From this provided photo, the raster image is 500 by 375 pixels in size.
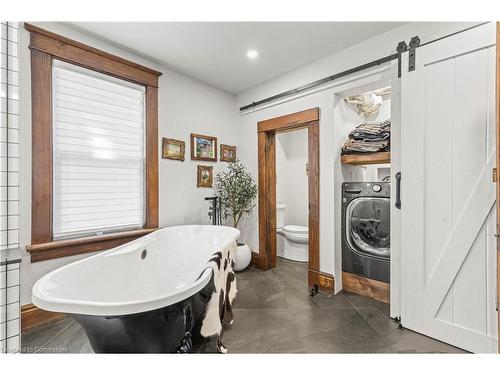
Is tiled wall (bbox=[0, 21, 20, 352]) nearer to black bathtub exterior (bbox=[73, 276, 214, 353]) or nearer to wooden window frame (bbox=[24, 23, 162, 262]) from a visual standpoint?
black bathtub exterior (bbox=[73, 276, 214, 353])

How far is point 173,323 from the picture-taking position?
4.00 ft

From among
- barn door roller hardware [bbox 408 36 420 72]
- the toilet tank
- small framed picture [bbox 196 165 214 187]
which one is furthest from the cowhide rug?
barn door roller hardware [bbox 408 36 420 72]

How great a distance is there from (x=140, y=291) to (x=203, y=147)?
5.82 feet

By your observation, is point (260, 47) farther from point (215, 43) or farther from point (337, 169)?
point (337, 169)

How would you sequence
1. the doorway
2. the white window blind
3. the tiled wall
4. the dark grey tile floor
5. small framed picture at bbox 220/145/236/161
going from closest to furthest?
the tiled wall
the dark grey tile floor
the white window blind
the doorway
small framed picture at bbox 220/145/236/161

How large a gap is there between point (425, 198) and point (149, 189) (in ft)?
8.03

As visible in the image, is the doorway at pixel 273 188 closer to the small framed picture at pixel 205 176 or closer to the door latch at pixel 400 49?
the small framed picture at pixel 205 176

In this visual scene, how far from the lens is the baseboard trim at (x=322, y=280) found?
2.30 m

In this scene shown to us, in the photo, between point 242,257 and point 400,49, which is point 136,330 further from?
point 400,49

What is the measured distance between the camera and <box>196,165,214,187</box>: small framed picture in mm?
2892

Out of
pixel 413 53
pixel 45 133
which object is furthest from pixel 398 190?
pixel 45 133

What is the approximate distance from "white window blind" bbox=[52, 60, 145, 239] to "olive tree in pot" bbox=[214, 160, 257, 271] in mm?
1011
